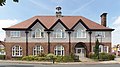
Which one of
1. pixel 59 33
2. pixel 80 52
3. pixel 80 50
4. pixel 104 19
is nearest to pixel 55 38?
pixel 59 33

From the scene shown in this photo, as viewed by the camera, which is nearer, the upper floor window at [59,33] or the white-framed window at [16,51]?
the white-framed window at [16,51]

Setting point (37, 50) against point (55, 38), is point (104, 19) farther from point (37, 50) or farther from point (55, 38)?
point (37, 50)

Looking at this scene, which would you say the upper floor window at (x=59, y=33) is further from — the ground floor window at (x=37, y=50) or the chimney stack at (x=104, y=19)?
the chimney stack at (x=104, y=19)

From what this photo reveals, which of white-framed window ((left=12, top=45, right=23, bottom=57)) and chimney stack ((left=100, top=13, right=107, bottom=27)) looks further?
chimney stack ((left=100, top=13, right=107, bottom=27))

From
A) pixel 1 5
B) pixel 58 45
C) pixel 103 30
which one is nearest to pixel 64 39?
pixel 58 45

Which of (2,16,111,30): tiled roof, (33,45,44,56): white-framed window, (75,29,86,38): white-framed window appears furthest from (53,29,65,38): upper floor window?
(33,45,44,56): white-framed window

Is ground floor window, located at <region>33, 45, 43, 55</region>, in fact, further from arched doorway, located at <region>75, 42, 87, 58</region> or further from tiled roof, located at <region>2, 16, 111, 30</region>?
arched doorway, located at <region>75, 42, 87, 58</region>

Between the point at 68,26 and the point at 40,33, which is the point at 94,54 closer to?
the point at 68,26

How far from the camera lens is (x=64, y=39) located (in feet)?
163

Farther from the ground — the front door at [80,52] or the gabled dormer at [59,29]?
the gabled dormer at [59,29]

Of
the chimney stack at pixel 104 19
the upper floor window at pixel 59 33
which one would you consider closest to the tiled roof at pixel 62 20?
the upper floor window at pixel 59 33

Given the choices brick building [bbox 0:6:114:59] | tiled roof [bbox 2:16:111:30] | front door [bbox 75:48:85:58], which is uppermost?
tiled roof [bbox 2:16:111:30]

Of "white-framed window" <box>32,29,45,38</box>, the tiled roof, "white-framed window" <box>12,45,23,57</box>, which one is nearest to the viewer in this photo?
"white-framed window" <box>12,45,23,57</box>

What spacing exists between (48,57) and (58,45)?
8.86 metres
